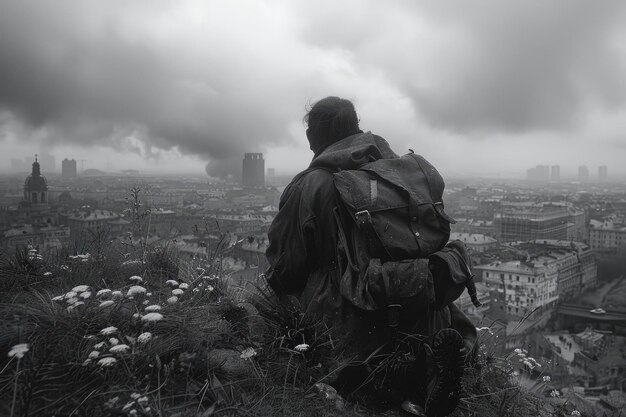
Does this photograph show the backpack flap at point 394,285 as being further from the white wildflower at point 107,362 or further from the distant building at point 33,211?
the distant building at point 33,211

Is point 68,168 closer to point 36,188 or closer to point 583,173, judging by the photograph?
point 36,188

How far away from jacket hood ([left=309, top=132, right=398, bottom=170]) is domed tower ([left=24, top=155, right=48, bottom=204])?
13174mm

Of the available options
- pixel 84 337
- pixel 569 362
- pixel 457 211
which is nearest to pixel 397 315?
pixel 84 337

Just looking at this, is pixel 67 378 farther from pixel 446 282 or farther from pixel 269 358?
pixel 446 282

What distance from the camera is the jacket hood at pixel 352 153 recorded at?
9.91 feet

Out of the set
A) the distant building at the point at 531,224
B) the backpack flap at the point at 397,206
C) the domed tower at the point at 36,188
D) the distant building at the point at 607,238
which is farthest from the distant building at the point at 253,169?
the backpack flap at the point at 397,206

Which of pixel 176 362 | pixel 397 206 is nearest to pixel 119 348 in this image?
pixel 176 362

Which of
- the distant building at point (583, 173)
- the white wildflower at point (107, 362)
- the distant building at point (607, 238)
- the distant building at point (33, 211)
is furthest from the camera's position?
the distant building at point (583, 173)

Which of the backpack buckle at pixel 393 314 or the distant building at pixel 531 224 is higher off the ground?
the backpack buckle at pixel 393 314

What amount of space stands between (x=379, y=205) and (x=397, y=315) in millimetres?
605

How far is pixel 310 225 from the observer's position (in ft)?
9.62

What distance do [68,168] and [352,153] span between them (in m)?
22.6

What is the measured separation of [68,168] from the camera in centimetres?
2245

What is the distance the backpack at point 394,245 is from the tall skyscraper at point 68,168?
21.8m
